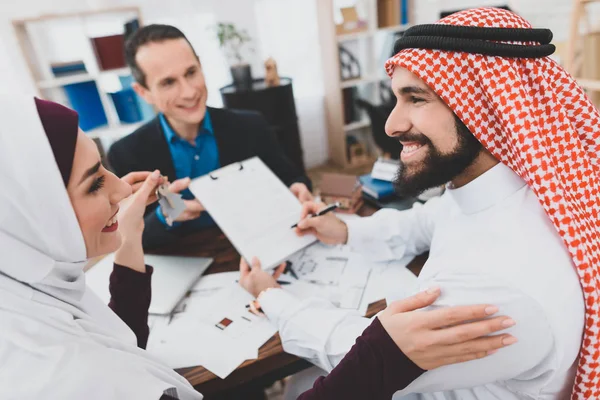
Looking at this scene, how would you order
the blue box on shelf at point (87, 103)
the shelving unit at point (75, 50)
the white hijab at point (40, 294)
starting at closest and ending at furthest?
the white hijab at point (40, 294) < the shelving unit at point (75, 50) < the blue box on shelf at point (87, 103)

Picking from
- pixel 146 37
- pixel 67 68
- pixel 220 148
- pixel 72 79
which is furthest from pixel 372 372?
pixel 67 68

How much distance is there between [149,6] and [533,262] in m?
3.67

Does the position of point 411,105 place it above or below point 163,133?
above

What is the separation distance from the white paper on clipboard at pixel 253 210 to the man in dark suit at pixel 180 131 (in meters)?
0.22

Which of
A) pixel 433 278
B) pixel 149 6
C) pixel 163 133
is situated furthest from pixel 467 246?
pixel 149 6

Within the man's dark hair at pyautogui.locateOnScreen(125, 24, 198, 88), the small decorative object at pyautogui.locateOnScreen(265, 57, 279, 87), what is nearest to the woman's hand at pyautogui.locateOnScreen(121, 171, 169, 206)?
the man's dark hair at pyautogui.locateOnScreen(125, 24, 198, 88)

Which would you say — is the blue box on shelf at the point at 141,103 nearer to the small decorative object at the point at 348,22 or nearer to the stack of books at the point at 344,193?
the small decorative object at the point at 348,22

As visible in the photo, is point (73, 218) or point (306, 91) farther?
point (306, 91)

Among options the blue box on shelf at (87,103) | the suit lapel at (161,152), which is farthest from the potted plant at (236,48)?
Answer: the suit lapel at (161,152)

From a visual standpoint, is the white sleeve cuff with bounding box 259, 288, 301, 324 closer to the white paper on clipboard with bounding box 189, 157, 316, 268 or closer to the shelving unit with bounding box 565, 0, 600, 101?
the white paper on clipboard with bounding box 189, 157, 316, 268

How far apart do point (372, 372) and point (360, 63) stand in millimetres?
4041

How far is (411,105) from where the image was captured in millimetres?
956

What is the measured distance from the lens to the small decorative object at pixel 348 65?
3.92m

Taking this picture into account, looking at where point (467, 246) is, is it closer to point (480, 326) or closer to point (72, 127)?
point (480, 326)
